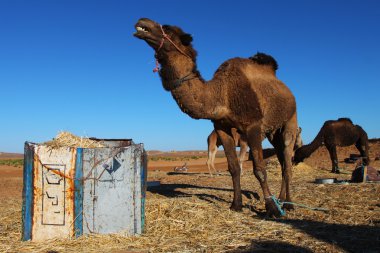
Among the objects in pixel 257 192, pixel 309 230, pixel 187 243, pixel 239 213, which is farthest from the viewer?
pixel 257 192

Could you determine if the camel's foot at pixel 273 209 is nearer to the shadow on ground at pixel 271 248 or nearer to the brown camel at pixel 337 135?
the shadow on ground at pixel 271 248

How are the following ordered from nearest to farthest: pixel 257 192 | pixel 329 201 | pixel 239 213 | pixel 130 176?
pixel 130 176, pixel 239 213, pixel 329 201, pixel 257 192

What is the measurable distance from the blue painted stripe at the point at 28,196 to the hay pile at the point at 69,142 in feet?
0.85

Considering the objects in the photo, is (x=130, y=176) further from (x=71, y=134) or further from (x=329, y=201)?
(x=329, y=201)

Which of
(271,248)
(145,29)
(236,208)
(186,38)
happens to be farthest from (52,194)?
(236,208)

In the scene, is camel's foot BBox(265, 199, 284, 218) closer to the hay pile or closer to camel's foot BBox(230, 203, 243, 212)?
camel's foot BBox(230, 203, 243, 212)

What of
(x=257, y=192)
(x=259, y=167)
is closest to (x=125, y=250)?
(x=259, y=167)

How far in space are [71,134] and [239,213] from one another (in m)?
3.22

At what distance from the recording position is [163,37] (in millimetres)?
7102

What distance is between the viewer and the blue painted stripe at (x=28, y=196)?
515cm

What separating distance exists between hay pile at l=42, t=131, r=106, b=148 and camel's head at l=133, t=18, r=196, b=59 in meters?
1.94

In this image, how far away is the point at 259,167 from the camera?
25.8 ft

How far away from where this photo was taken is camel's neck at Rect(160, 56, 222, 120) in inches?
281

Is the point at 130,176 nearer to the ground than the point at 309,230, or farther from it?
farther from it
